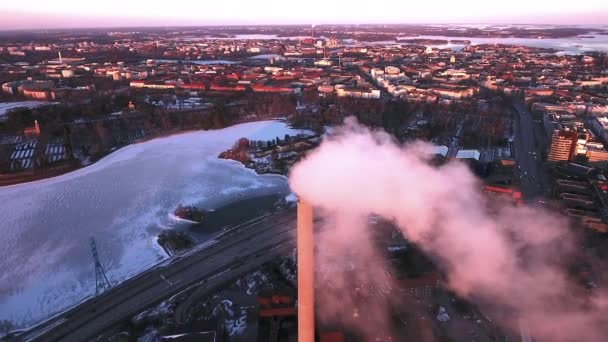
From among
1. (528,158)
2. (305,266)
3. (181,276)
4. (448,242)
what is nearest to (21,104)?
(181,276)

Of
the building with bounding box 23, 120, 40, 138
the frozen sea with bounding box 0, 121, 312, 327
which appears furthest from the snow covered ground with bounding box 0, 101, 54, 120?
the frozen sea with bounding box 0, 121, 312, 327

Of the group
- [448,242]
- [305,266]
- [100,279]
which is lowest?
[100,279]

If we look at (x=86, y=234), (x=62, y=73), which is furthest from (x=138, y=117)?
(x=62, y=73)

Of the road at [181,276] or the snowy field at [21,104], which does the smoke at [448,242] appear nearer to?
the road at [181,276]

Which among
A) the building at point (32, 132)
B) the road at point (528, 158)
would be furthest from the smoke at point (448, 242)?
the building at point (32, 132)

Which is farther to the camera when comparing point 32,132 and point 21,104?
point 21,104

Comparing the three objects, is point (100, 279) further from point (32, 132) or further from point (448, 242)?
point (32, 132)
